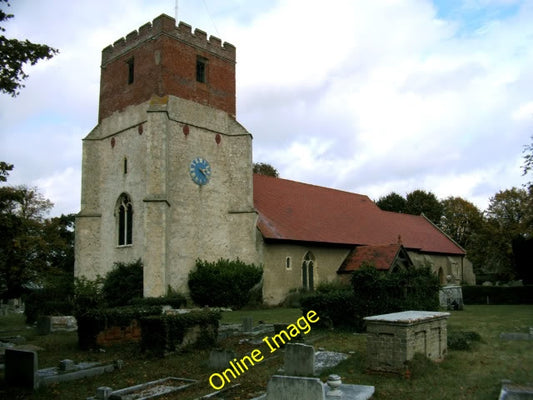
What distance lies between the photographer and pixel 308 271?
30.6 m

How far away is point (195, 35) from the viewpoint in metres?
29.0

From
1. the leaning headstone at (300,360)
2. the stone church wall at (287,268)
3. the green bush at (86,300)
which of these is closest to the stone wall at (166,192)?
the stone church wall at (287,268)

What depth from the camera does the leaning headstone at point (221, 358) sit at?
1151 cm

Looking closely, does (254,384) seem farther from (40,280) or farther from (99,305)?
(40,280)

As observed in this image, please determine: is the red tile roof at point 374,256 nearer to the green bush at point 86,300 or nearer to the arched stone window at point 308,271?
the arched stone window at point 308,271

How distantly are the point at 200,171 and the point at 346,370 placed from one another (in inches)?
738

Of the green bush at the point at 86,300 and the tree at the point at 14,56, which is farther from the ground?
the tree at the point at 14,56

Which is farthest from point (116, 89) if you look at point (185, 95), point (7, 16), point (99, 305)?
point (7, 16)

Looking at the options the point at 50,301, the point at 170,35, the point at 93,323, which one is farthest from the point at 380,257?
the point at 93,323

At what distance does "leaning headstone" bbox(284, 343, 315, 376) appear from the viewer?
10.3 m

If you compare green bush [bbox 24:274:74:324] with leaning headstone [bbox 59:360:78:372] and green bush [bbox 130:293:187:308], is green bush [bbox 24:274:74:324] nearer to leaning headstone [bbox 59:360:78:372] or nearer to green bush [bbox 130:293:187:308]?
green bush [bbox 130:293:187:308]

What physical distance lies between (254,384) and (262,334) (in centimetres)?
644

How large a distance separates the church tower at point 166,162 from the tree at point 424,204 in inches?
1359

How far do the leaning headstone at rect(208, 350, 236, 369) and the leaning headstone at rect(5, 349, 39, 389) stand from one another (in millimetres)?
3825
